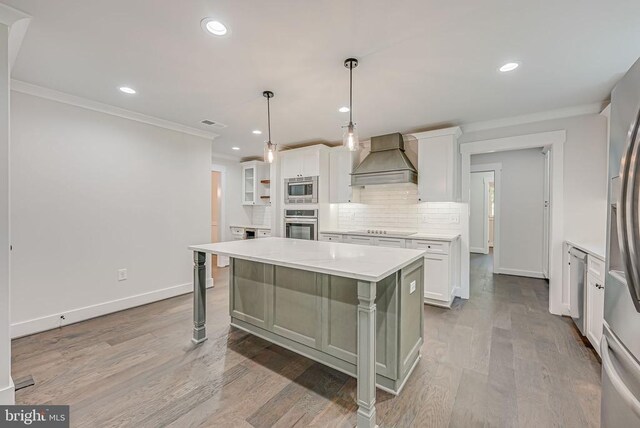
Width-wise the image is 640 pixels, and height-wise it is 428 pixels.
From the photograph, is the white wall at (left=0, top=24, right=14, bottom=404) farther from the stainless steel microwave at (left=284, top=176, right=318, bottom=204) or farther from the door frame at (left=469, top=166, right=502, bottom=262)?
the door frame at (left=469, top=166, right=502, bottom=262)

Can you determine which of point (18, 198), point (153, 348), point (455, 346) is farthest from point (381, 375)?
point (18, 198)

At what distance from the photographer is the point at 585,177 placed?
10.5 ft

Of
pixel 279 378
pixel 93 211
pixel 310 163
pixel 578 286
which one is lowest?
pixel 279 378

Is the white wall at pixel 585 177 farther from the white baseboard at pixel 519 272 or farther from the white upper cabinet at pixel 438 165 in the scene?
Result: the white baseboard at pixel 519 272

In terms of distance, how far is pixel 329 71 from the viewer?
238 centimetres

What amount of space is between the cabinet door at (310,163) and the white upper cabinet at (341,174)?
30 cm

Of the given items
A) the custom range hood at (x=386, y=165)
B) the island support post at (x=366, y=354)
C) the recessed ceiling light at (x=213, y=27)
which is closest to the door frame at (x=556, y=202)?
the custom range hood at (x=386, y=165)

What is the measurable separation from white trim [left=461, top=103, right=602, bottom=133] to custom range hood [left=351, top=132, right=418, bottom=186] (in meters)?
0.93

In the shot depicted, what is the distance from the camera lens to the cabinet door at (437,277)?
3.52m

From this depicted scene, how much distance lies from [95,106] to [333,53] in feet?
9.54

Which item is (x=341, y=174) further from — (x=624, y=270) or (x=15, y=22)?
(x=624, y=270)

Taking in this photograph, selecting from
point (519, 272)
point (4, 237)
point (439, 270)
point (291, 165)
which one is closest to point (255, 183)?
point (291, 165)

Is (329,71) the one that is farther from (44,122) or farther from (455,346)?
(44,122)

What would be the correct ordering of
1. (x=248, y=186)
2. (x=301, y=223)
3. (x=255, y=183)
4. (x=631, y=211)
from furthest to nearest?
(x=248, y=186) < (x=255, y=183) < (x=301, y=223) < (x=631, y=211)
